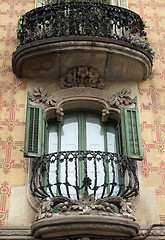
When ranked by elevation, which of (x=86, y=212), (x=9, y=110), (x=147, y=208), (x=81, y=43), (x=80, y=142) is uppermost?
(x=81, y=43)

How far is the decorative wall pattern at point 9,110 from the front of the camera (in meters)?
7.80

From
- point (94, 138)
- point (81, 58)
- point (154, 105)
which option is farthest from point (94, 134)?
point (81, 58)

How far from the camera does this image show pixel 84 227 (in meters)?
6.73

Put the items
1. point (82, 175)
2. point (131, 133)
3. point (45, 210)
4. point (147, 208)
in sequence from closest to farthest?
1. point (45, 210)
2. point (147, 208)
3. point (82, 175)
4. point (131, 133)

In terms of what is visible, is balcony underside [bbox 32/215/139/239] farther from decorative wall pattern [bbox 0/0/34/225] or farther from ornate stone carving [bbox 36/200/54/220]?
decorative wall pattern [bbox 0/0/34/225]

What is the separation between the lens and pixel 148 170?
804 cm

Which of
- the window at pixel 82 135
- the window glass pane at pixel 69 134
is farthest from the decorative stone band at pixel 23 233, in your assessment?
the window glass pane at pixel 69 134

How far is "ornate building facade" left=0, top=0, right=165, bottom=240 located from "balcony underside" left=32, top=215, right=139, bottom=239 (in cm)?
3

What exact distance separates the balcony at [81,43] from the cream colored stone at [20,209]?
8.80 feet

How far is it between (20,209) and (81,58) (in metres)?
3.39

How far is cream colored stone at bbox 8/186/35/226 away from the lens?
737cm

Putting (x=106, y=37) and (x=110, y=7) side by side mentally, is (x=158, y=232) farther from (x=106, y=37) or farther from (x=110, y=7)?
(x=110, y=7)

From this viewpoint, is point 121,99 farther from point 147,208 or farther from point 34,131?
point 147,208

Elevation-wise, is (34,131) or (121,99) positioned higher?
(121,99)
